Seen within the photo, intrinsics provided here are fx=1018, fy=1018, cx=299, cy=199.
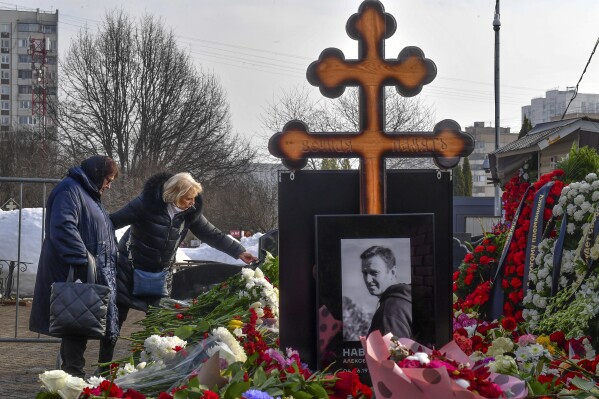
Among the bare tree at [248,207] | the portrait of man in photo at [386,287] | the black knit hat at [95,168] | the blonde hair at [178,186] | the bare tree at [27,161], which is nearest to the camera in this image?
the portrait of man in photo at [386,287]

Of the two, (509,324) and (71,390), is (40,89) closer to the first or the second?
(509,324)

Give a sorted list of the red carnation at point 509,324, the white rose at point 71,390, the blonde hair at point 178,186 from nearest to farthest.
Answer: the white rose at point 71,390, the red carnation at point 509,324, the blonde hair at point 178,186

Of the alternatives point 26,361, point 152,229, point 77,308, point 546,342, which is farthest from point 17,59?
point 546,342

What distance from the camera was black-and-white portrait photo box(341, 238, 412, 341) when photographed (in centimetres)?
370

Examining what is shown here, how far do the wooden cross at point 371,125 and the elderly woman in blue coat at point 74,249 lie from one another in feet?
10.0

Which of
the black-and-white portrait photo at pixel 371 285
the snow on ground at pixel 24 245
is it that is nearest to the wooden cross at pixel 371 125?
the black-and-white portrait photo at pixel 371 285

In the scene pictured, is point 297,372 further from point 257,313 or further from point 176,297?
point 176,297

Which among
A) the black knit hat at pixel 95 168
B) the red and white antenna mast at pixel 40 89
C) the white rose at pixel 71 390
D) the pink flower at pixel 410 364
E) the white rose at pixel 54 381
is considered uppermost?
the red and white antenna mast at pixel 40 89

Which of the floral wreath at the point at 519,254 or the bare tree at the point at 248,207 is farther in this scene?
the bare tree at the point at 248,207

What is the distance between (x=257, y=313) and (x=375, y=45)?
1.62 m

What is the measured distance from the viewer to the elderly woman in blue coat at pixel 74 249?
6.59 metres

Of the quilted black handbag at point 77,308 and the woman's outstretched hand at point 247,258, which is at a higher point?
the woman's outstretched hand at point 247,258

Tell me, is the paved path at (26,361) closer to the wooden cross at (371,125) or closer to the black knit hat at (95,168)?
the black knit hat at (95,168)

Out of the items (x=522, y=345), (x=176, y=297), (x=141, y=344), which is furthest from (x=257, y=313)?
(x=176, y=297)
